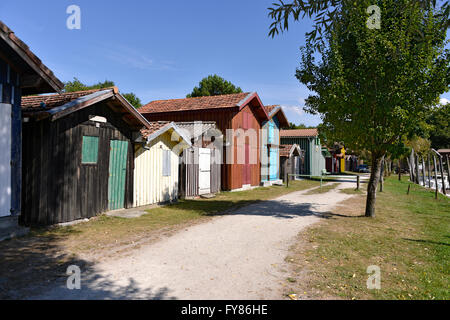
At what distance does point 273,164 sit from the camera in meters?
25.4

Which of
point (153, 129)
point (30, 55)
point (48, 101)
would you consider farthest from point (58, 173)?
point (153, 129)

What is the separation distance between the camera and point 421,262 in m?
6.01

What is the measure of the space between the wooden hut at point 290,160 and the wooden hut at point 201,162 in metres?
10.3

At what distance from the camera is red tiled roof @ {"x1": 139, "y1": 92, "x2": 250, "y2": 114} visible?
19.5m

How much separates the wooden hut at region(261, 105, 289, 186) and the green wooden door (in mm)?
14198

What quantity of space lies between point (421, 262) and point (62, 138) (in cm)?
921

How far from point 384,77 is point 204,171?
9.59m

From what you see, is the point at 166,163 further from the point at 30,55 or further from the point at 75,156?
the point at 30,55

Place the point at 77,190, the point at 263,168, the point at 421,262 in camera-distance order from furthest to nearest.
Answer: the point at 263,168
the point at 77,190
the point at 421,262

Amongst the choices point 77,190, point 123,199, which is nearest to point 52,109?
point 77,190

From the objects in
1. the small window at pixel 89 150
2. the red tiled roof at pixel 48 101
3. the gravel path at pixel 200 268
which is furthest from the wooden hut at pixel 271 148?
the red tiled roof at pixel 48 101

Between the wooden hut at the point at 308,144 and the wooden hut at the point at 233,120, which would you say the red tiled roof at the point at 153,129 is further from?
the wooden hut at the point at 308,144

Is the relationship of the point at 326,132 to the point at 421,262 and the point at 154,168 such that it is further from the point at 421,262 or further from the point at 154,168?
the point at 154,168

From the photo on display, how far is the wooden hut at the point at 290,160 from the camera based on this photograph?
2736cm
